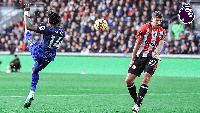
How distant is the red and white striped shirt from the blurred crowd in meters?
14.2

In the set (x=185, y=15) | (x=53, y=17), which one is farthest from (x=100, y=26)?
(x=185, y=15)

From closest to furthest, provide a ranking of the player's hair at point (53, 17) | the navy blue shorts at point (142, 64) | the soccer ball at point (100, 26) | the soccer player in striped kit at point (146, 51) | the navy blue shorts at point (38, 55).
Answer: the soccer player in striped kit at point (146, 51)
the navy blue shorts at point (142, 64)
the player's hair at point (53, 17)
the navy blue shorts at point (38, 55)
the soccer ball at point (100, 26)

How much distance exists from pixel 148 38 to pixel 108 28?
1585 cm

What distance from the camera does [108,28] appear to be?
23.9 meters

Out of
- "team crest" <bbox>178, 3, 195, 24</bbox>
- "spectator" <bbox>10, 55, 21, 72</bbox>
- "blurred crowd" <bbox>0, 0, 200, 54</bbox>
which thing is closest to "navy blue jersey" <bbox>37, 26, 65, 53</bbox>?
"blurred crowd" <bbox>0, 0, 200, 54</bbox>

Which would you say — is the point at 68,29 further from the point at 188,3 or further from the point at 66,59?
the point at 188,3

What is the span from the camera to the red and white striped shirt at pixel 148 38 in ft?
26.2

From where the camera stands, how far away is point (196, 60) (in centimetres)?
2175

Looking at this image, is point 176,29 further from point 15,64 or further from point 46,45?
point 46,45

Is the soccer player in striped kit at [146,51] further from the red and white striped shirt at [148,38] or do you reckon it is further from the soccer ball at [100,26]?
the soccer ball at [100,26]

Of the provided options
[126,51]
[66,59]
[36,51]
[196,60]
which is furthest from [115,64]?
[36,51]

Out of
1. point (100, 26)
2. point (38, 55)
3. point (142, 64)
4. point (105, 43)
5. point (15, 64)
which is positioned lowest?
point (15, 64)

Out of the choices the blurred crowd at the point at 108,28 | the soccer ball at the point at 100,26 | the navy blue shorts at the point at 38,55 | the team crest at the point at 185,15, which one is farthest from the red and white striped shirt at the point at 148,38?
the team crest at the point at 185,15

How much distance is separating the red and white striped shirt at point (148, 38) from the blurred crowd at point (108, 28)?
14.2 m
